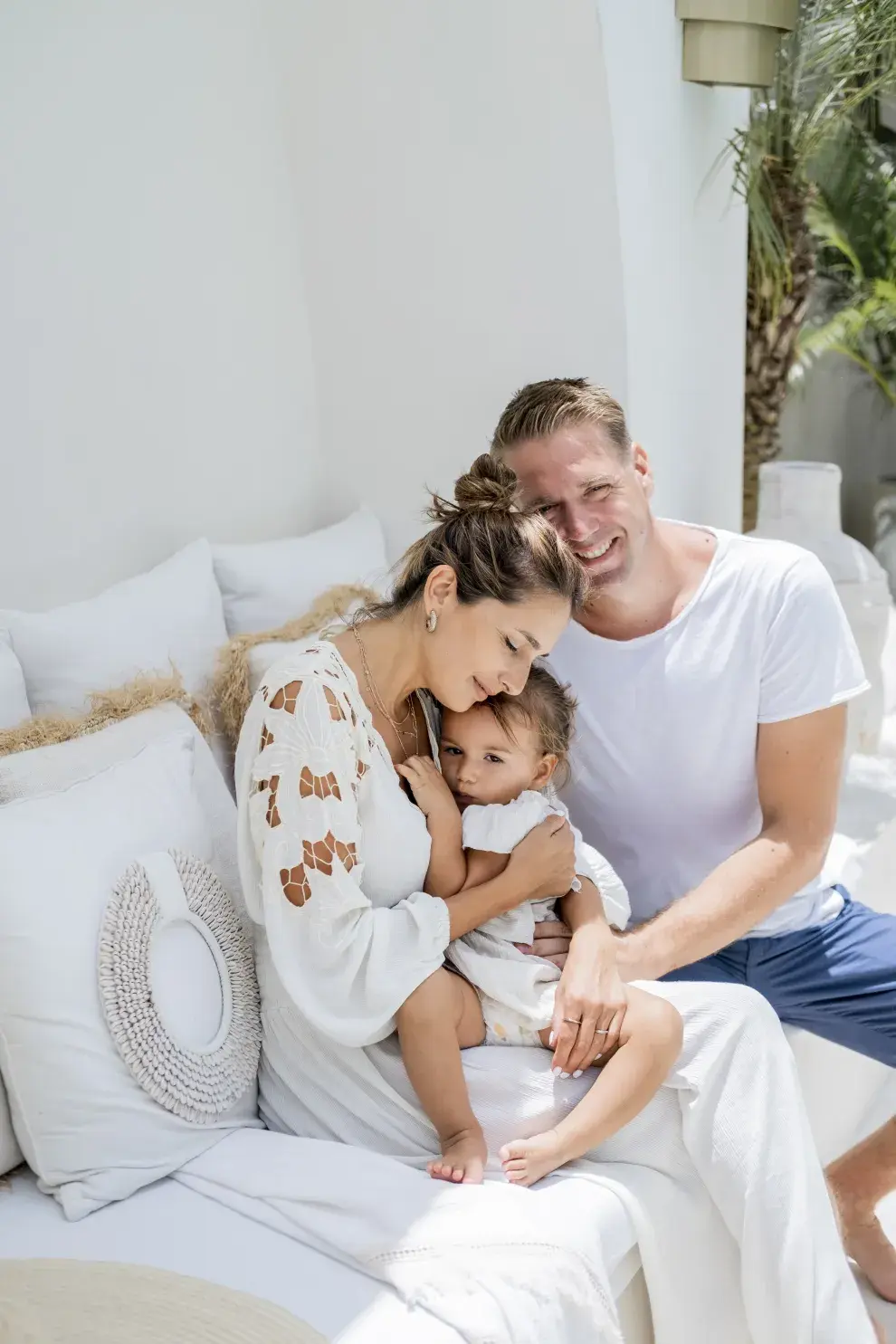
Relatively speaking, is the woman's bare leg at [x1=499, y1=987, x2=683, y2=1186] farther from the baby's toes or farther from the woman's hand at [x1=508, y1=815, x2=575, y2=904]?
the woman's hand at [x1=508, y1=815, x2=575, y2=904]

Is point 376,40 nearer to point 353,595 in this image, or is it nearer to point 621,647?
point 353,595

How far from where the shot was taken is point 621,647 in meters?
2.03

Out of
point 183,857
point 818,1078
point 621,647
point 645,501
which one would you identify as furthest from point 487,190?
point 818,1078

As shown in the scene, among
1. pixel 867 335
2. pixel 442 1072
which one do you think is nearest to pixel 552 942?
pixel 442 1072

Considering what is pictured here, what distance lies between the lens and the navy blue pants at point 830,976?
1.96 m

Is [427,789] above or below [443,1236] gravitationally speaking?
above

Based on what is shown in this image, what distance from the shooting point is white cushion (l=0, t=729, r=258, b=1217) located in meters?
1.48

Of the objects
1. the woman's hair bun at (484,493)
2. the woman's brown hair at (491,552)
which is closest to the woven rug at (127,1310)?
the woman's brown hair at (491,552)

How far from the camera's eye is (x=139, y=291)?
2.44 metres

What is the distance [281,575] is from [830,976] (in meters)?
1.28

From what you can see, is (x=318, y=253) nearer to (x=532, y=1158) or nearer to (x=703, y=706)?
(x=703, y=706)

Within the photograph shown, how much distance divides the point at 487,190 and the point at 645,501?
3.35ft

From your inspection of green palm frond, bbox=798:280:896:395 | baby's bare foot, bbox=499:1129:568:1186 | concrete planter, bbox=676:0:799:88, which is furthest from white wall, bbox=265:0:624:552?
green palm frond, bbox=798:280:896:395

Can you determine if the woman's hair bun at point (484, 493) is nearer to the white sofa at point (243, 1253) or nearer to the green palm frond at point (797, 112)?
the white sofa at point (243, 1253)
